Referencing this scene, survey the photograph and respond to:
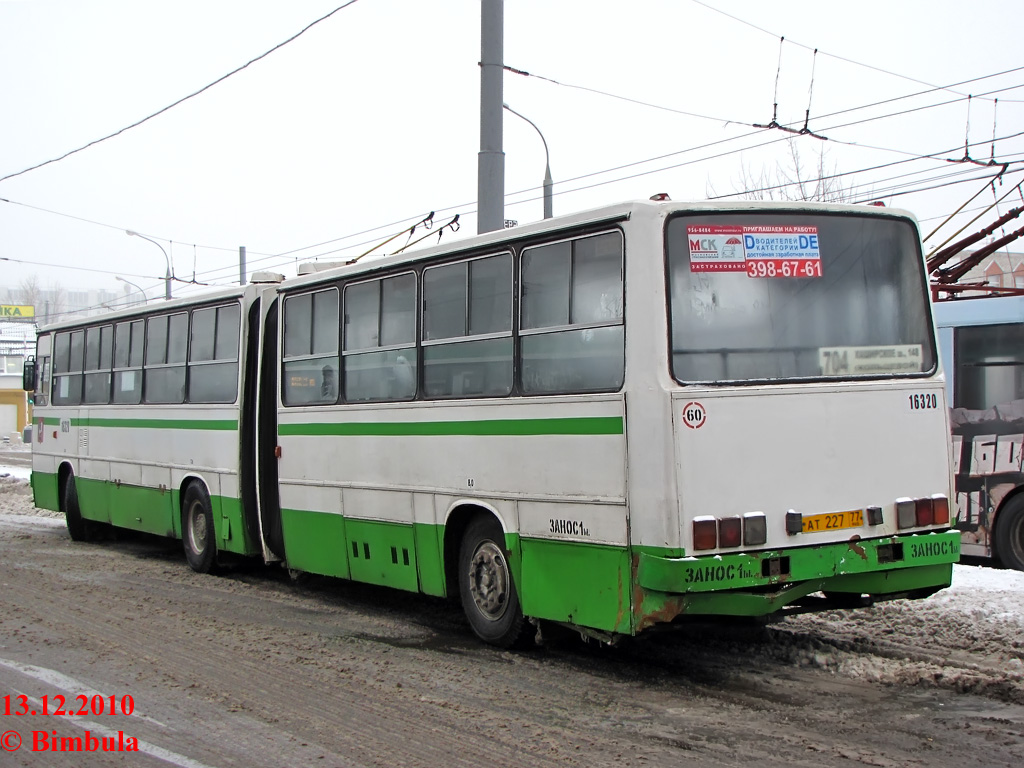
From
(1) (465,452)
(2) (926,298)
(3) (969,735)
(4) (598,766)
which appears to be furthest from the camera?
(1) (465,452)

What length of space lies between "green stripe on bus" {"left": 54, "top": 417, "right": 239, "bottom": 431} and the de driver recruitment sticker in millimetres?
6378

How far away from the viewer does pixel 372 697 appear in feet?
22.6

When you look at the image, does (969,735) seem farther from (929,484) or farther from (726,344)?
(726,344)

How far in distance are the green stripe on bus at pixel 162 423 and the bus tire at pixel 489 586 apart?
4.28 m

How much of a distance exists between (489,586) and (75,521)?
9.81 meters

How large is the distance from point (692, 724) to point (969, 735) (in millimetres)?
1378

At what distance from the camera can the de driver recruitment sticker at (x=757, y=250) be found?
714 cm

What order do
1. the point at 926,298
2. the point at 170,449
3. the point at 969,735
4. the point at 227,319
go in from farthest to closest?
the point at 170,449 → the point at 227,319 → the point at 926,298 → the point at 969,735

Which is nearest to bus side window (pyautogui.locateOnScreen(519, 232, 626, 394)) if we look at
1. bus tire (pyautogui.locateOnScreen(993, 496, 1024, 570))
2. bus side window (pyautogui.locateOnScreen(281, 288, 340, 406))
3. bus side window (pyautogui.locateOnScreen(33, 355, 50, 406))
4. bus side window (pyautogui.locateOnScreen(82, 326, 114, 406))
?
bus side window (pyautogui.locateOnScreen(281, 288, 340, 406))

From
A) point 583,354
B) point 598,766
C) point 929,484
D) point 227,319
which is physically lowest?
point 598,766

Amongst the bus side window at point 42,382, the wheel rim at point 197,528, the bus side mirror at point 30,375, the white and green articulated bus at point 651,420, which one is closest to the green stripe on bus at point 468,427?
the white and green articulated bus at point 651,420

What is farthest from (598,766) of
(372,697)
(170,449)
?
(170,449)

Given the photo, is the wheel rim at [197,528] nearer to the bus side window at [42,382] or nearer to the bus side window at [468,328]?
the bus side window at [468,328]

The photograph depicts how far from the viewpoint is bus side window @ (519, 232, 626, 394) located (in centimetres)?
721
